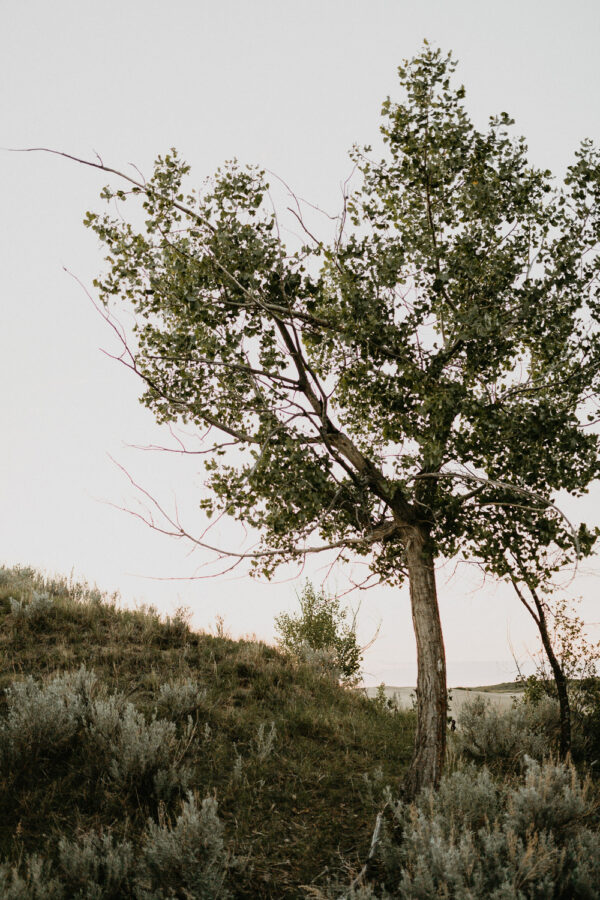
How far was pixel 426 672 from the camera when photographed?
8188 millimetres

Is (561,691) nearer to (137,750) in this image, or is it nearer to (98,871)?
(137,750)

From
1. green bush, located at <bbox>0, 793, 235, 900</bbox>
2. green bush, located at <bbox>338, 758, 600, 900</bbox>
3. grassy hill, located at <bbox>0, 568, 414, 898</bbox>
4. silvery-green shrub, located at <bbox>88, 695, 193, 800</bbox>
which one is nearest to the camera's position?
green bush, located at <bbox>338, 758, 600, 900</bbox>

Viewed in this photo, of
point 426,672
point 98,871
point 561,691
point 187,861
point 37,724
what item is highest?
point 426,672

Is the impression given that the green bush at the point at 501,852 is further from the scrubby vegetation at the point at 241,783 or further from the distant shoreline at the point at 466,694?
the distant shoreline at the point at 466,694

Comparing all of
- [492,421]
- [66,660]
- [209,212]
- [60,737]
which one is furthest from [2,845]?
[209,212]

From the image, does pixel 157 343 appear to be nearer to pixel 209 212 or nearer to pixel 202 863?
pixel 209 212

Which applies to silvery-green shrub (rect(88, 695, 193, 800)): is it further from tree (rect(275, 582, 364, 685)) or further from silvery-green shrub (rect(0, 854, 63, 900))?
tree (rect(275, 582, 364, 685))

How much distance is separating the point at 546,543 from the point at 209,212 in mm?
6137

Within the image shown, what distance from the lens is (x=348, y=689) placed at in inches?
510

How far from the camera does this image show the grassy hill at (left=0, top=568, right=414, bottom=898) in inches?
235

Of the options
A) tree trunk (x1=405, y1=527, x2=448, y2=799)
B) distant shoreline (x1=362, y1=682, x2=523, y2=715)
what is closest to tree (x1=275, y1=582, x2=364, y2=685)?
distant shoreline (x1=362, y1=682, x2=523, y2=715)

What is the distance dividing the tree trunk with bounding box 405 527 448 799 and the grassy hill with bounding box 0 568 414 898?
0.84 meters

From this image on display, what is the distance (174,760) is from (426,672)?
3.42 metres

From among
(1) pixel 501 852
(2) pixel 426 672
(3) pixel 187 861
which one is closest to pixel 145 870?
(3) pixel 187 861
